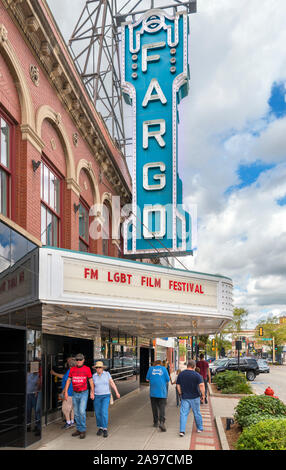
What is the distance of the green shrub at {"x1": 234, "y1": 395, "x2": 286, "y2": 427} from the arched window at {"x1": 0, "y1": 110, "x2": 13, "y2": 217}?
21.8ft

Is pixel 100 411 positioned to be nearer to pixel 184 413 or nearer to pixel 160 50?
pixel 184 413

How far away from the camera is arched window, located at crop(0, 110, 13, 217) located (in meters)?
10.4

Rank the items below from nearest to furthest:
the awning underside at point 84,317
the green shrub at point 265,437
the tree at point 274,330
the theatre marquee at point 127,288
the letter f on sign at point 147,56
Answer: the green shrub at point 265,437
the theatre marquee at point 127,288
the awning underside at point 84,317
the letter f on sign at point 147,56
the tree at point 274,330

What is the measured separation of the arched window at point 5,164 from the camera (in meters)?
10.4

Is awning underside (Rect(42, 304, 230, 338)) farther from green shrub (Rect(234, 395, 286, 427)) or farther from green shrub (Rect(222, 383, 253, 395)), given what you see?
green shrub (Rect(222, 383, 253, 395))

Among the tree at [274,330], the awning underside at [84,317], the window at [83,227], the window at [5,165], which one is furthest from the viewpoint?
the tree at [274,330]

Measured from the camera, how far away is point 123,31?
734 inches

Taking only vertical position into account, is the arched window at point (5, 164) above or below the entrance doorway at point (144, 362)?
above

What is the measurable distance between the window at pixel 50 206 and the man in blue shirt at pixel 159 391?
4.38m

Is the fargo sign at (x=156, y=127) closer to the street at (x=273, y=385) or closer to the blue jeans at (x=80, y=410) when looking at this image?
the blue jeans at (x=80, y=410)

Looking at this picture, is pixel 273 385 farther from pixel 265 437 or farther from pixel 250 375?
pixel 265 437

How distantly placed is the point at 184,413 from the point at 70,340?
517 centimetres

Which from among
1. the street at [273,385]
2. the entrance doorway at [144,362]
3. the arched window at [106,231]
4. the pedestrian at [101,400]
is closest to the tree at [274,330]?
the street at [273,385]

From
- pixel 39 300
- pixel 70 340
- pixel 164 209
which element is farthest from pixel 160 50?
pixel 39 300
